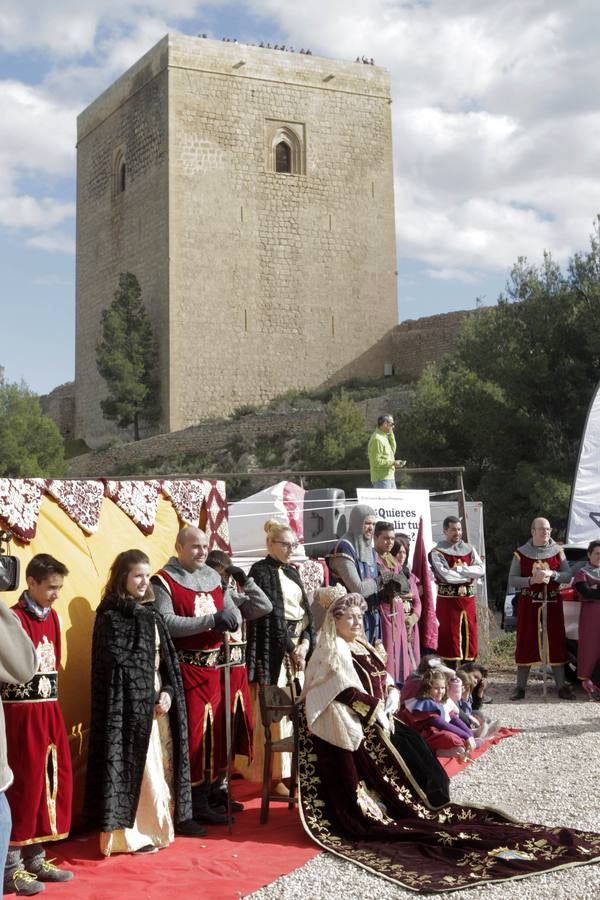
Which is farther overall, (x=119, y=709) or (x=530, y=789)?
(x=530, y=789)

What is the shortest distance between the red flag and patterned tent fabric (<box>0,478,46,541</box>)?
12.6ft

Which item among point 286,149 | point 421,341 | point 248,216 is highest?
point 286,149

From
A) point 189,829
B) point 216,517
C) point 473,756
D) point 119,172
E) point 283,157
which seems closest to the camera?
point 189,829

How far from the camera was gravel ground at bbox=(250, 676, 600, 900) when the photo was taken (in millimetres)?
3727

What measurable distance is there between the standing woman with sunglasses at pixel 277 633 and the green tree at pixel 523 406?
11.8 metres

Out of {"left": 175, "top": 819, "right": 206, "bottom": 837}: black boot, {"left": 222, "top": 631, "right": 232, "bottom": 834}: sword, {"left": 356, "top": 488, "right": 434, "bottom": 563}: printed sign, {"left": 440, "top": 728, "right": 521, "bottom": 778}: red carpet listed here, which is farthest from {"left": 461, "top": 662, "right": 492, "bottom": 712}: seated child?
{"left": 175, "top": 819, "right": 206, "bottom": 837}: black boot

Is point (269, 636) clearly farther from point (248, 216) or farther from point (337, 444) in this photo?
point (248, 216)

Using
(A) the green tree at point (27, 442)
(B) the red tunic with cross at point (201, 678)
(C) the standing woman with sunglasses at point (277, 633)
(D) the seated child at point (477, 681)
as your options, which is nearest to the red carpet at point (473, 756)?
(D) the seated child at point (477, 681)

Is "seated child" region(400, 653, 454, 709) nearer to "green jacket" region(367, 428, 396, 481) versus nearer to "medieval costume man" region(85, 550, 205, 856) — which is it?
"medieval costume man" region(85, 550, 205, 856)

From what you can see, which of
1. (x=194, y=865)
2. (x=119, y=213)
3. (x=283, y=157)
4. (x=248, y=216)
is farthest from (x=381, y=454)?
(x=119, y=213)

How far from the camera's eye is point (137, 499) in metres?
5.26

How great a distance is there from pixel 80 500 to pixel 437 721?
2470mm

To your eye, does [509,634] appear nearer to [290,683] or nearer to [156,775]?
[290,683]

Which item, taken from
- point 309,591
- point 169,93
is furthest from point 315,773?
point 169,93
